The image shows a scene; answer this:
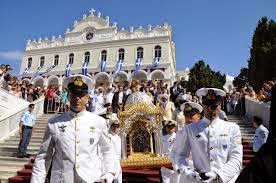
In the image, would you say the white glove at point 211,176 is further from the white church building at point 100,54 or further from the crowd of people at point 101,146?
the white church building at point 100,54

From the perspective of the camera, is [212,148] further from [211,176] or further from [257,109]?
[257,109]

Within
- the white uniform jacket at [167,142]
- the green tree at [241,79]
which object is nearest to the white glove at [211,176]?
the white uniform jacket at [167,142]

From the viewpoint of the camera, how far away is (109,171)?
356 centimetres

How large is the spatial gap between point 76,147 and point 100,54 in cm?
4833

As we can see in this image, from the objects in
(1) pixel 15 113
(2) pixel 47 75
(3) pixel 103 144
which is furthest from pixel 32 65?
(3) pixel 103 144

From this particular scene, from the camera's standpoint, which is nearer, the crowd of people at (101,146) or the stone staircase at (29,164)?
the crowd of people at (101,146)

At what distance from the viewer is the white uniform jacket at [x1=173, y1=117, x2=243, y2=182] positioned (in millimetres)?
3873

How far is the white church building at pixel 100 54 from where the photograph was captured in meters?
48.1

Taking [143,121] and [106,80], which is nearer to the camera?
[143,121]

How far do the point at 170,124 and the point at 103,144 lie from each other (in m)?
4.85

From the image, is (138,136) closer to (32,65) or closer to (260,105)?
(260,105)

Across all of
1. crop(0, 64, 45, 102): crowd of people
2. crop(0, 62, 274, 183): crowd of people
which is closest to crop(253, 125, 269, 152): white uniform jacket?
crop(0, 62, 274, 183): crowd of people

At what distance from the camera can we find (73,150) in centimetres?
358

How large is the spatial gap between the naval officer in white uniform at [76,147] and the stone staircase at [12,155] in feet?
20.4
